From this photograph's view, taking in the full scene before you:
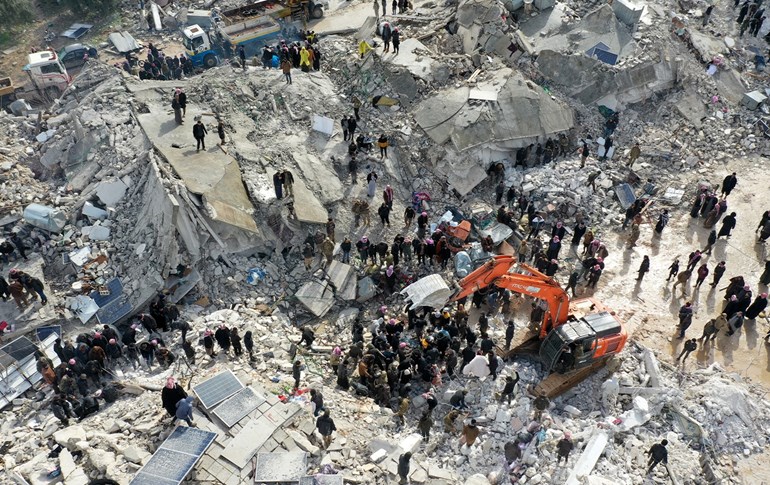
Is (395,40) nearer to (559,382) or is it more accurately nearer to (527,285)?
(527,285)

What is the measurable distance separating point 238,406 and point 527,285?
697 centimetres

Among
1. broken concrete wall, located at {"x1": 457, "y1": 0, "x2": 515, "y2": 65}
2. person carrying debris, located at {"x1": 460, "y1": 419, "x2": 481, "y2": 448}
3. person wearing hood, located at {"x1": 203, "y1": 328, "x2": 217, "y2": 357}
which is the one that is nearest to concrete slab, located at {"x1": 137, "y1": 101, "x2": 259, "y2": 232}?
person wearing hood, located at {"x1": 203, "y1": 328, "x2": 217, "y2": 357}

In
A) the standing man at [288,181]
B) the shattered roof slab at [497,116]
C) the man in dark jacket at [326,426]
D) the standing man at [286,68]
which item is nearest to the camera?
the man in dark jacket at [326,426]

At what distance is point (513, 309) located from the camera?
57.0ft

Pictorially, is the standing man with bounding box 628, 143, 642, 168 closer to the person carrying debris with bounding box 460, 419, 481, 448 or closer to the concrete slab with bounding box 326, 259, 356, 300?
the concrete slab with bounding box 326, 259, 356, 300

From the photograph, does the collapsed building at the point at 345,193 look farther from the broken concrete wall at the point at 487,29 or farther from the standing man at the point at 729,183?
the standing man at the point at 729,183

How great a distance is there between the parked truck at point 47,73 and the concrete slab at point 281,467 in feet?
67.4

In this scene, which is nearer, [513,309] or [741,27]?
[513,309]

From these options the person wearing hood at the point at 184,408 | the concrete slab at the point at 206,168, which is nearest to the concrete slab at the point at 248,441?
the person wearing hood at the point at 184,408

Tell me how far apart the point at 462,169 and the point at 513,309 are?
5.43 m

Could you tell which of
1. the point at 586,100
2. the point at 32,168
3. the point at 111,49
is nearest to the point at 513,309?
the point at 586,100

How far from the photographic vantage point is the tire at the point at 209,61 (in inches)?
1025

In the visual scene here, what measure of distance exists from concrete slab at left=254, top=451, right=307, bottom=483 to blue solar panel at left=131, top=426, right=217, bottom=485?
1056 mm

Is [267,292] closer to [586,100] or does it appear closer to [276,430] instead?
[276,430]
